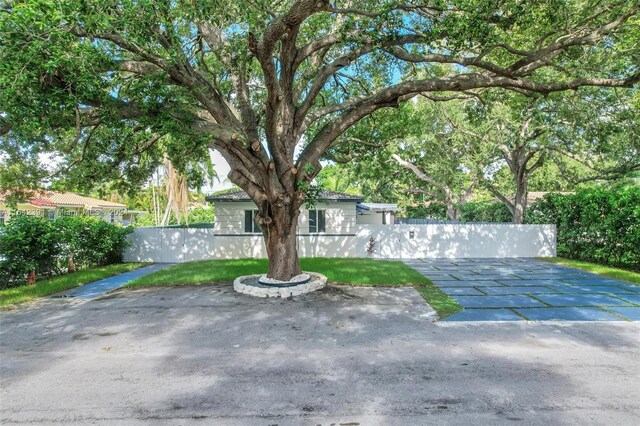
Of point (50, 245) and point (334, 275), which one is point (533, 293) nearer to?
point (334, 275)

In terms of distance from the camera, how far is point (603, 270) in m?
11.3

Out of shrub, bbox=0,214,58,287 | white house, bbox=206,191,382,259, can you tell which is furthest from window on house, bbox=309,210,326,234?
shrub, bbox=0,214,58,287

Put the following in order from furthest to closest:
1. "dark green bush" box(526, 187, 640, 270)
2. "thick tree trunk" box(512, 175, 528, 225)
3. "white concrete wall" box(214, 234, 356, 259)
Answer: "thick tree trunk" box(512, 175, 528, 225) < "white concrete wall" box(214, 234, 356, 259) < "dark green bush" box(526, 187, 640, 270)

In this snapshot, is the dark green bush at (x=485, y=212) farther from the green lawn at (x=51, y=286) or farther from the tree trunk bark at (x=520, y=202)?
the green lawn at (x=51, y=286)

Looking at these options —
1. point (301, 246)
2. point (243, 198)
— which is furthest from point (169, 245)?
point (301, 246)

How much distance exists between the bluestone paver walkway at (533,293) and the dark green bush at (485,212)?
374 inches

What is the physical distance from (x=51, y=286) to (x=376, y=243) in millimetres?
12210

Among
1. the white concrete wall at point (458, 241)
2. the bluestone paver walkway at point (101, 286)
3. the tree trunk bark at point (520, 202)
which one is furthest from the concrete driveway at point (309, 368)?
the tree trunk bark at point (520, 202)

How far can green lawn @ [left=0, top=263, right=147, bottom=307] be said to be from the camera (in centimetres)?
823

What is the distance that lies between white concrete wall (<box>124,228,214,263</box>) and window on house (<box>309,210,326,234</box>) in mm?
4638

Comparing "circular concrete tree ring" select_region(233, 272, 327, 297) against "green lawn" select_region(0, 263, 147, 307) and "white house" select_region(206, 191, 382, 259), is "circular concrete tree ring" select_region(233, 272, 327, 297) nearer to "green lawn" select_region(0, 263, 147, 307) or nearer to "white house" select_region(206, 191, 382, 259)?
"green lawn" select_region(0, 263, 147, 307)

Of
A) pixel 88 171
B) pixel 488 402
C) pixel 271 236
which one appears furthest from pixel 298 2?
pixel 88 171

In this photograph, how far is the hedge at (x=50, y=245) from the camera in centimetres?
905

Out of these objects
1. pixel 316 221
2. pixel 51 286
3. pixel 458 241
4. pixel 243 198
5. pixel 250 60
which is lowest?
pixel 51 286
